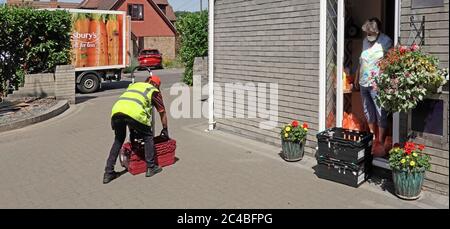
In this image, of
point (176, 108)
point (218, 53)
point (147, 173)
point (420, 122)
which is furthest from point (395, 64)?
point (176, 108)

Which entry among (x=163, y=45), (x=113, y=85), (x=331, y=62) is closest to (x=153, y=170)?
(x=331, y=62)

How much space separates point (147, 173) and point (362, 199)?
297 centimetres

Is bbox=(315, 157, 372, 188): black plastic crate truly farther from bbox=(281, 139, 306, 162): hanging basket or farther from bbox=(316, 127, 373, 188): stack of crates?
bbox=(281, 139, 306, 162): hanging basket

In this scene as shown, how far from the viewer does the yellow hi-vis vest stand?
20.3ft

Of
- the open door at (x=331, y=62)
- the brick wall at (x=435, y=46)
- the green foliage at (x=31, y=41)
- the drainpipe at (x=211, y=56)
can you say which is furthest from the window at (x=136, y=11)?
the brick wall at (x=435, y=46)

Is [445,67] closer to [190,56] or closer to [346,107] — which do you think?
[346,107]

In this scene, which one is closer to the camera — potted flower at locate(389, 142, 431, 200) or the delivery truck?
potted flower at locate(389, 142, 431, 200)

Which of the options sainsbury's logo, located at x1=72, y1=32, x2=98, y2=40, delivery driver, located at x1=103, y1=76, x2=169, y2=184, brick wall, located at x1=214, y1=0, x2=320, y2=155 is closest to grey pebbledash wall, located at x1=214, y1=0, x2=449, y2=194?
brick wall, located at x1=214, y1=0, x2=320, y2=155

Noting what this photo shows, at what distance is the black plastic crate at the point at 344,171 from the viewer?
233 inches

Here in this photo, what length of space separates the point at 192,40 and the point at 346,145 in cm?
1284

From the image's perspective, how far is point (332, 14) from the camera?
699 cm

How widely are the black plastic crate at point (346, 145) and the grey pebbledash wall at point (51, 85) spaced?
32.7 ft

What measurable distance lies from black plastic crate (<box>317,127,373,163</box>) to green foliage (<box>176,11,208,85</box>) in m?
12.1

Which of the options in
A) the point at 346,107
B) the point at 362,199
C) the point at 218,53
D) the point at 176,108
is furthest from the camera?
the point at 176,108
